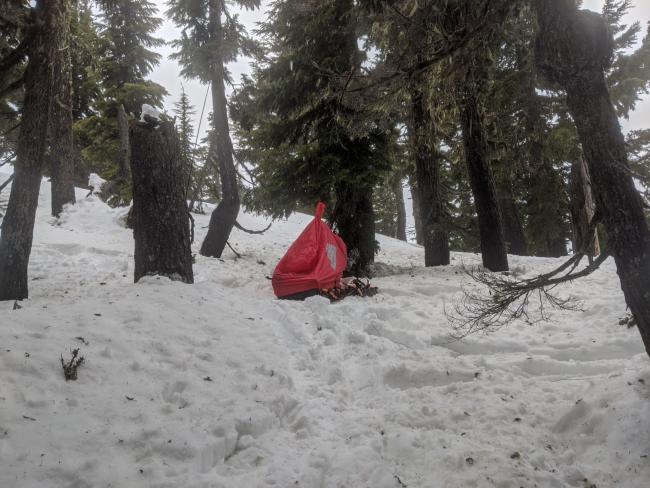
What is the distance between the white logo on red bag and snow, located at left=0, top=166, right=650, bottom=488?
1569 mm

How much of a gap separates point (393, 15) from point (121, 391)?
437cm

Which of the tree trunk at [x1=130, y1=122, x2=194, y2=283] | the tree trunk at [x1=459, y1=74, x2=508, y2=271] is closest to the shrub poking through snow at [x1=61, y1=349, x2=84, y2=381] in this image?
the tree trunk at [x1=130, y1=122, x2=194, y2=283]

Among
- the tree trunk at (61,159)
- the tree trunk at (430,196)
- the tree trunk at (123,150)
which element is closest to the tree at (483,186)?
the tree trunk at (430,196)

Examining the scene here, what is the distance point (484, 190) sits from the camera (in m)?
8.20

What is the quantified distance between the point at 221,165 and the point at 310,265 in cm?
508

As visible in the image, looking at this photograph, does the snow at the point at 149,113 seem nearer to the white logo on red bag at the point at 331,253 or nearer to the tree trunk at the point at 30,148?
the tree trunk at the point at 30,148

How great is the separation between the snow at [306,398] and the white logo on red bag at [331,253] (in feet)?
5.15

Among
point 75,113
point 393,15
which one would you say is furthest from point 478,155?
point 75,113

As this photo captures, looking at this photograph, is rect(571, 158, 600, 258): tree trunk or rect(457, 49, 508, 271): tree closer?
rect(571, 158, 600, 258): tree trunk

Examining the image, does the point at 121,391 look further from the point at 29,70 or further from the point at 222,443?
the point at 29,70

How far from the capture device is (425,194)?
9.29 meters

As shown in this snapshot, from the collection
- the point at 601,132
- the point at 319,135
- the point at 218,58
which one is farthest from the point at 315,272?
the point at 218,58

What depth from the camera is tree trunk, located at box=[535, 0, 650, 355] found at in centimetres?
280

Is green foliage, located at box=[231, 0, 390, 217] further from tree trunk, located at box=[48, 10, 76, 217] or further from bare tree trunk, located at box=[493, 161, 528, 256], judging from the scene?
tree trunk, located at box=[48, 10, 76, 217]
